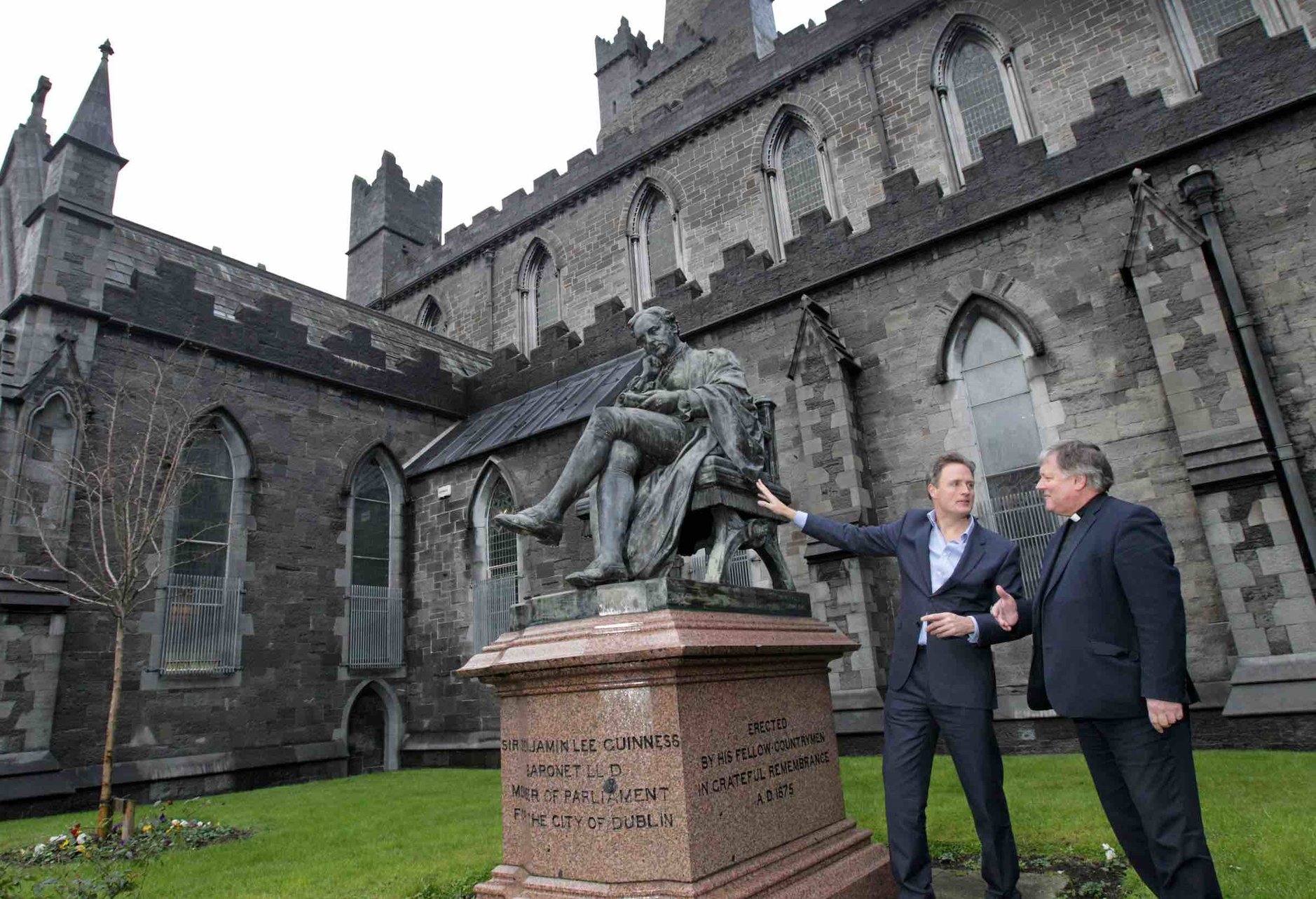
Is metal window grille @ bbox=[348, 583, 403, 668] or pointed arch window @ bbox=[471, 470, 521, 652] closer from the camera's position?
pointed arch window @ bbox=[471, 470, 521, 652]

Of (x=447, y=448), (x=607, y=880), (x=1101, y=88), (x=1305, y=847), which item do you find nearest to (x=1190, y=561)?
(x=1305, y=847)

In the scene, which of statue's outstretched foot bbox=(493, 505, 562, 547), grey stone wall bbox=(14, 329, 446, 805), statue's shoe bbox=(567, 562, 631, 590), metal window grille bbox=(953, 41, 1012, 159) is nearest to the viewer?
statue's shoe bbox=(567, 562, 631, 590)

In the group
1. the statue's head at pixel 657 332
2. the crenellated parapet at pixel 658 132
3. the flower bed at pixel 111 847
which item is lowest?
the flower bed at pixel 111 847

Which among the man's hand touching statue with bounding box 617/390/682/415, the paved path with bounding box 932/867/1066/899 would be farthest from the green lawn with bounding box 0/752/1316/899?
the man's hand touching statue with bounding box 617/390/682/415

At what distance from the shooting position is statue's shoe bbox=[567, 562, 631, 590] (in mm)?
4199

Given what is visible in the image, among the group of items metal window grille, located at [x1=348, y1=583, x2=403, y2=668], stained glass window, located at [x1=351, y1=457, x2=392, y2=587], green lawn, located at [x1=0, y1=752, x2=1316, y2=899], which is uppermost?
stained glass window, located at [x1=351, y1=457, x2=392, y2=587]

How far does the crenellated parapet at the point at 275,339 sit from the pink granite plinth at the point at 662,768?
12118 millimetres

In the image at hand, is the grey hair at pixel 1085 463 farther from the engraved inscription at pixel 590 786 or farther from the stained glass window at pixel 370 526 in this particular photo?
the stained glass window at pixel 370 526

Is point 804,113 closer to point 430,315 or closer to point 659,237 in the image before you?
point 659,237

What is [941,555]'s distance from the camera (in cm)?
385

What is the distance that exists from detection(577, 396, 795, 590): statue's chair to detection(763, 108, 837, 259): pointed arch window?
13891 mm

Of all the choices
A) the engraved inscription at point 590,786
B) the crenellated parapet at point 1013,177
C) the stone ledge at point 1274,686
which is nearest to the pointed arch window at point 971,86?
the crenellated parapet at point 1013,177

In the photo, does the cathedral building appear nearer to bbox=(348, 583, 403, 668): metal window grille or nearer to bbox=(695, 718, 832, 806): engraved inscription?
bbox=(348, 583, 403, 668): metal window grille

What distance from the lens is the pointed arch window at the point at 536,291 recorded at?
73.6 ft
